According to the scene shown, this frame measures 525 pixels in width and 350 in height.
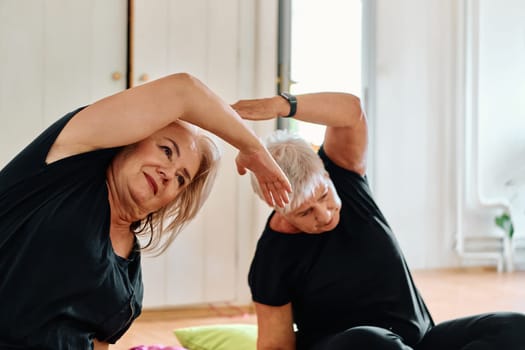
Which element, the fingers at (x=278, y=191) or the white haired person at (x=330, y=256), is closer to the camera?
the fingers at (x=278, y=191)

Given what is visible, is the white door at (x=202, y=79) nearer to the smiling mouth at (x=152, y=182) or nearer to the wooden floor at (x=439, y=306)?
the wooden floor at (x=439, y=306)

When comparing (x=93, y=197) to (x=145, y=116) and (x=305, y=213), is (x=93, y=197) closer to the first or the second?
(x=145, y=116)

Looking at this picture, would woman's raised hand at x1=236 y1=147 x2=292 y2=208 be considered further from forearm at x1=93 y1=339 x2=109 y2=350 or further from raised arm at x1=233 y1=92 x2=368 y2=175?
forearm at x1=93 y1=339 x2=109 y2=350

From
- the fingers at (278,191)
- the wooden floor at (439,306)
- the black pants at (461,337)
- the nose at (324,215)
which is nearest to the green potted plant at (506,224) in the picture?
the wooden floor at (439,306)

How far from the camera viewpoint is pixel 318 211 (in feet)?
6.68

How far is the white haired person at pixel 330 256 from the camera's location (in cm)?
204

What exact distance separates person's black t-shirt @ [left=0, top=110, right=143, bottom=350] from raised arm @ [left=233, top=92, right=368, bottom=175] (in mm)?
690

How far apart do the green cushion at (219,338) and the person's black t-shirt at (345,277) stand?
76cm

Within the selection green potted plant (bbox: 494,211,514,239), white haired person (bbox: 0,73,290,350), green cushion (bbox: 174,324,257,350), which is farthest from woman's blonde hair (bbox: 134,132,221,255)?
green potted plant (bbox: 494,211,514,239)

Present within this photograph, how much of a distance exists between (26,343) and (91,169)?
36cm

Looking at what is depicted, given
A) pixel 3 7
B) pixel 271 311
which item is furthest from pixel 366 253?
pixel 3 7

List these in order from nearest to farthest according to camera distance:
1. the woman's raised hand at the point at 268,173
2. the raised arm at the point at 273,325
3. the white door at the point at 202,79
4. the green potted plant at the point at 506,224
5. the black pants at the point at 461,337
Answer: the woman's raised hand at the point at 268,173 → the black pants at the point at 461,337 → the raised arm at the point at 273,325 → the white door at the point at 202,79 → the green potted plant at the point at 506,224

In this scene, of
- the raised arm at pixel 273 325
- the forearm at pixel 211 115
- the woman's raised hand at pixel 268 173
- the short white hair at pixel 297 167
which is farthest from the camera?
the raised arm at pixel 273 325

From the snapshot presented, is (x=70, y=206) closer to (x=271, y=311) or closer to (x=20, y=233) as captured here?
(x=20, y=233)
